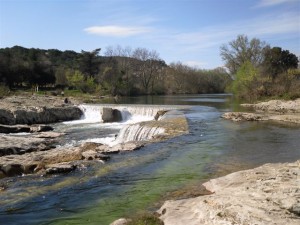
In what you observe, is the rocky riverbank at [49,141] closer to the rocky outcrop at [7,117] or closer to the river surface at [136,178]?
the rocky outcrop at [7,117]

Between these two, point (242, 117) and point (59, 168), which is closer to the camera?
point (59, 168)

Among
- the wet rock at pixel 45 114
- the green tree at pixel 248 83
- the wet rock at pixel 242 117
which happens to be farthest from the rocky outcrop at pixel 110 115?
the green tree at pixel 248 83

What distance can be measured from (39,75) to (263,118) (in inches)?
1631

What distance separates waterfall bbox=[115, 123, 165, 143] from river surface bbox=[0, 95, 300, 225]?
5.70 ft

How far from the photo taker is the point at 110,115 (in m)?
28.9

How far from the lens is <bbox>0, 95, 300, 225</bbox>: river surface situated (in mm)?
7680

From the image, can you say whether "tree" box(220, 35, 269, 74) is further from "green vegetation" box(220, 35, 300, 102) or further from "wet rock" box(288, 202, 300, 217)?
"wet rock" box(288, 202, 300, 217)

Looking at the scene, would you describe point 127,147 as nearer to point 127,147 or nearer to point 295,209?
point 127,147

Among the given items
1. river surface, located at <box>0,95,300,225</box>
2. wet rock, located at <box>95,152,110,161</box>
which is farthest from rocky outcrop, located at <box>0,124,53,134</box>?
wet rock, located at <box>95,152,110,161</box>

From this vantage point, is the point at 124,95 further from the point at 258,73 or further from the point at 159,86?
the point at 258,73

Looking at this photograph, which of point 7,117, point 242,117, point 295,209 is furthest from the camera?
point 7,117

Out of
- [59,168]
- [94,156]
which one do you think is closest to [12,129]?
[94,156]

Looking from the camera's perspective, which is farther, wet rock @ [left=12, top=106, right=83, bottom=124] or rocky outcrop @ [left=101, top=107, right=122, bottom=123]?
rocky outcrop @ [left=101, top=107, right=122, bottom=123]

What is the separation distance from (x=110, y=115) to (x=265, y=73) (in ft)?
90.2
